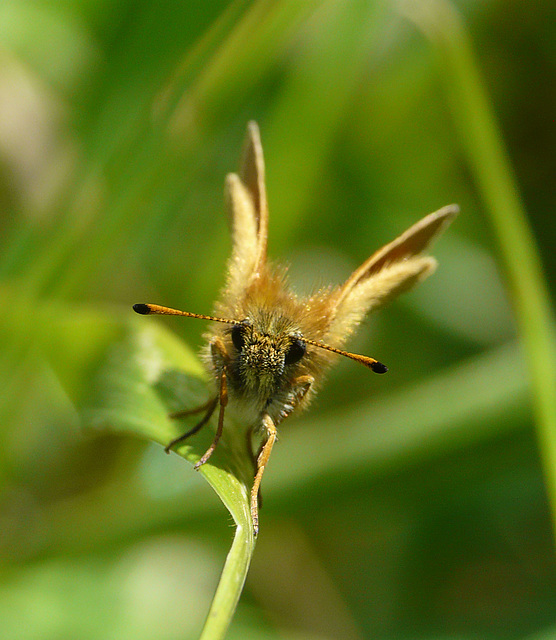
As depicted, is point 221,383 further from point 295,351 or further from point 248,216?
point 248,216

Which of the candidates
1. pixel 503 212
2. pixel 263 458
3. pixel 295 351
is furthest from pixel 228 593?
pixel 503 212

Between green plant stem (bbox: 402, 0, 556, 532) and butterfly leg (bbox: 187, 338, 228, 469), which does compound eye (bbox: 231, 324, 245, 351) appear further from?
green plant stem (bbox: 402, 0, 556, 532)

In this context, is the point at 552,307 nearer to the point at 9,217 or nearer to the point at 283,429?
the point at 283,429

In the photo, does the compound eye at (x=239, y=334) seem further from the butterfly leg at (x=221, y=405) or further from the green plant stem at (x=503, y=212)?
the green plant stem at (x=503, y=212)

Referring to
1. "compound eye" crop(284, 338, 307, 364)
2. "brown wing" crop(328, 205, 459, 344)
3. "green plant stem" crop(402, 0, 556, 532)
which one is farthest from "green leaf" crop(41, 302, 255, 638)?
"green plant stem" crop(402, 0, 556, 532)

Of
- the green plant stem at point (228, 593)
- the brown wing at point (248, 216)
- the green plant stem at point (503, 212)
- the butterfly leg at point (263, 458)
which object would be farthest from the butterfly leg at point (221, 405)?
the green plant stem at point (503, 212)

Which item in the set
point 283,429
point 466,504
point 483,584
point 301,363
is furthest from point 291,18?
point 483,584
